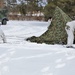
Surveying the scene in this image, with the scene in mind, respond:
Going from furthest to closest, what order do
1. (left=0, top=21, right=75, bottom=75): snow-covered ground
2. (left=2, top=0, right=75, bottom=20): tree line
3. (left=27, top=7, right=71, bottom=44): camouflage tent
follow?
(left=2, top=0, right=75, bottom=20): tree line → (left=27, top=7, right=71, bottom=44): camouflage tent → (left=0, top=21, right=75, bottom=75): snow-covered ground

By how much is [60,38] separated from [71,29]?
70.4 inches

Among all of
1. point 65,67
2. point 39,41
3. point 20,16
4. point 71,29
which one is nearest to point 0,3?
point 20,16

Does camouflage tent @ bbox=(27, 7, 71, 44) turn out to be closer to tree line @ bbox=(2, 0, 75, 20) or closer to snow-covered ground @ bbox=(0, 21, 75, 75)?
snow-covered ground @ bbox=(0, 21, 75, 75)

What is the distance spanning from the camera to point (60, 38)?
9.35 meters

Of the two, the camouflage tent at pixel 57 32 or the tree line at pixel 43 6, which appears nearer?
the camouflage tent at pixel 57 32

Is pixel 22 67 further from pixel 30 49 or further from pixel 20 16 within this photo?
pixel 20 16

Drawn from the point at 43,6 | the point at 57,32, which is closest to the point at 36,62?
the point at 57,32

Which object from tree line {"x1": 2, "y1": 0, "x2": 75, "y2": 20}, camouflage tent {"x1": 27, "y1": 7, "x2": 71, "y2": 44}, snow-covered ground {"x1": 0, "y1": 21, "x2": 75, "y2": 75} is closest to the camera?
snow-covered ground {"x1": 0, "y1": 21, "x2": 75, "y2": 75}

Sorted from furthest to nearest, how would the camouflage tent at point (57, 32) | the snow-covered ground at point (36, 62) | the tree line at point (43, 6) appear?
1. the tree line at point (43, 6)
2. the camouflage tent at point (57, 32)
3. the snow-covered ground at point (36, 62)

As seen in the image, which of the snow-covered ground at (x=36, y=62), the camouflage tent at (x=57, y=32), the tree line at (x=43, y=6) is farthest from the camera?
the tree line at (x=43, y=6)

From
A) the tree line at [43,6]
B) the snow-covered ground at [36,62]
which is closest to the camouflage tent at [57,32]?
the snow-covered ground at [36,62]

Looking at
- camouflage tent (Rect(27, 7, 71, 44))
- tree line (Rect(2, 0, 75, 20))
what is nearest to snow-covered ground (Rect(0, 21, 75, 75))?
camouflage tent (Rect(27, 7, 71, 44))

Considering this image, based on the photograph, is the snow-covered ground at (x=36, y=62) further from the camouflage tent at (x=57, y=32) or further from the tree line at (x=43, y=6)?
the tree line at (x=43, y=6)

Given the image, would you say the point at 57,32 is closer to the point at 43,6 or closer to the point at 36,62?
the point at 36,62
